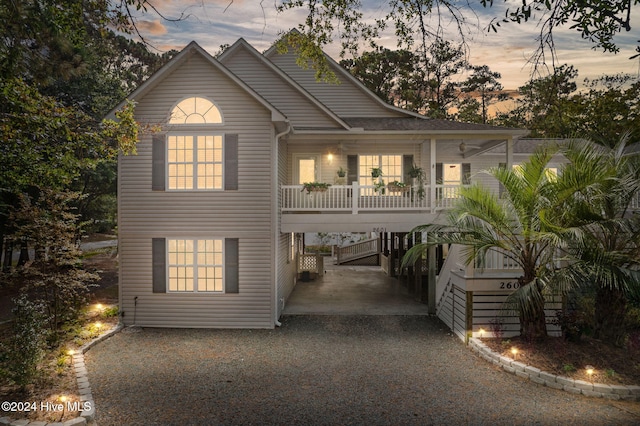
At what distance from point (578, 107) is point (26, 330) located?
3065 cm

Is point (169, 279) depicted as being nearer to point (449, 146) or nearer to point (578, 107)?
point (449, 146)

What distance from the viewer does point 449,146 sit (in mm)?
16422

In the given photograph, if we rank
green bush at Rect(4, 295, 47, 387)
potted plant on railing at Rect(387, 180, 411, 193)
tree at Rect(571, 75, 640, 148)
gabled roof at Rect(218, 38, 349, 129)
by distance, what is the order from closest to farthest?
green bush at Rect(4, 295, 47, 387) < potted plant on railing at Rect(387, 180, 411, 193) < gabled roof at Rect(218, 38, 349, 129) < tree at Rect(571, 75, 640, 148)

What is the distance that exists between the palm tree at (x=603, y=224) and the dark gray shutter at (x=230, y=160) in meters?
8.21

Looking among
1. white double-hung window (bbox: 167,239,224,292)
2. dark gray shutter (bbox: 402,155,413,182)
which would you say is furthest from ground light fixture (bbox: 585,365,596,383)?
white double-hung window (bbox: 167,239,224,292)

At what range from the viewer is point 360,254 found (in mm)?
24531

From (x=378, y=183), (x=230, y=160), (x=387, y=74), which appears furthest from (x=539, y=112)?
(x=230, y=160)

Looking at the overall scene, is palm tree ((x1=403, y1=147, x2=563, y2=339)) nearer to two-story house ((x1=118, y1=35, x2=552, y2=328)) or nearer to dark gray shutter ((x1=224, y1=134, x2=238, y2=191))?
two-story house ((x1=118, y1=35, x2=552, y2=328))

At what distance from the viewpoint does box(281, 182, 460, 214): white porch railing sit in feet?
41.3

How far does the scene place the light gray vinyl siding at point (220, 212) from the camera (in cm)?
1150

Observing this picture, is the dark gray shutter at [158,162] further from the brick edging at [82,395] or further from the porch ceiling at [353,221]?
the brick edging at [82,395]

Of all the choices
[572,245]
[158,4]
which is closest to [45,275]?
[158,4]

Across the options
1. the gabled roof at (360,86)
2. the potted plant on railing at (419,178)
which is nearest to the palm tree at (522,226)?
the potted plant on railing at (419,178)

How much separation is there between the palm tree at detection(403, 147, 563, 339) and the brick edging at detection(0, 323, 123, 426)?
21.8ft
